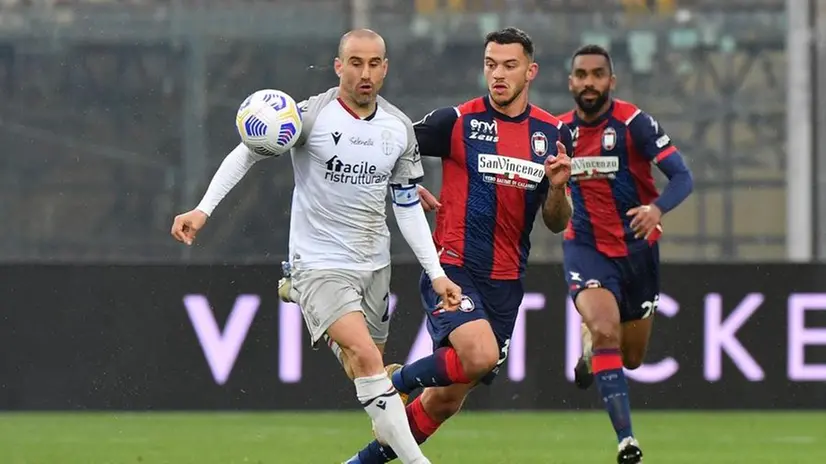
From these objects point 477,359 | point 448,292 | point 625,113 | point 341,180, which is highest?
point 625,113

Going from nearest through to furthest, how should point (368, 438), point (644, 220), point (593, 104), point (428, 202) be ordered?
point (428, 202) < point (644, 220) < point (593, 104) < point (368, 438)

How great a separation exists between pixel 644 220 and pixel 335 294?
194 centimetres

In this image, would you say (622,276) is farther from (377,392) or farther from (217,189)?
(217,189)

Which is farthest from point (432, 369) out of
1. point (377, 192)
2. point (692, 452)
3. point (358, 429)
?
point (358, 429)

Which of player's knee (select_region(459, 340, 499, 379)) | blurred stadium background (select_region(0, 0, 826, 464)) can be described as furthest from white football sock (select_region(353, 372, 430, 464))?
blurred stadium background (select_region(0, 0, 826, 464))

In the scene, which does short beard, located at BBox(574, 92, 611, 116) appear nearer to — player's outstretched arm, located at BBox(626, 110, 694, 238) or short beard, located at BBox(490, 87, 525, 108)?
player's outstretched arm, located at BBox(626, 110, 694, 238)

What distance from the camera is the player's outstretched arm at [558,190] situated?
7.76m

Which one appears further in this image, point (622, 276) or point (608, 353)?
point (622, 276)

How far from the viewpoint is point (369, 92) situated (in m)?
7.73

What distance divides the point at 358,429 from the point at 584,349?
1.75 metres

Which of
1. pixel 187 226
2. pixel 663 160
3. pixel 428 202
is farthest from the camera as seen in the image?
pixel 663 160

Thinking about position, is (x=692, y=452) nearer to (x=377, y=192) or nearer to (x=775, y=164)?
(x=377, y=192)

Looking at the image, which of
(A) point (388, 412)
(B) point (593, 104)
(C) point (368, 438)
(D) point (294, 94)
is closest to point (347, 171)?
(A) point (388, 412)

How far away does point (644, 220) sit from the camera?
8867 mm
